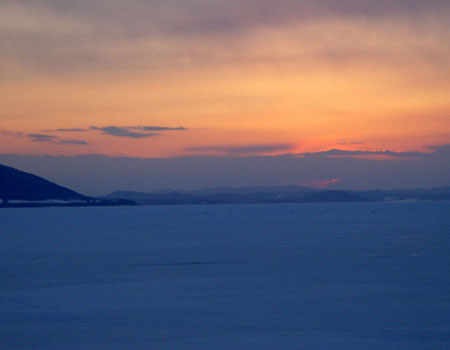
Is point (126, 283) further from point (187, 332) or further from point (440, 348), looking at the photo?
point (440, 348)

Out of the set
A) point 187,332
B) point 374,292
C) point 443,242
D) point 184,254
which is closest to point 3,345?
point 187,332

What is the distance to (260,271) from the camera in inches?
612

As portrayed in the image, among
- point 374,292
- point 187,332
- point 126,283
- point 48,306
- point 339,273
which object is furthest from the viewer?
point 339,273

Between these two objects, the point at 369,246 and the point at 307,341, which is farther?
the point at 369,246

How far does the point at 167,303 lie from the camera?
11234 mm

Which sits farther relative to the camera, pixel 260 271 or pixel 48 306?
pixel 260 271

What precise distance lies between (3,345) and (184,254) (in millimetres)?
12304

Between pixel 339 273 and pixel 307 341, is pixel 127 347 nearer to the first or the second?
pixel 307 341

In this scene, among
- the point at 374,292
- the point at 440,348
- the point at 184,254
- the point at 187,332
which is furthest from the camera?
the point at 184,254

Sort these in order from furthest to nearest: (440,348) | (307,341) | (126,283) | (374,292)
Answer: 1. (126,283)
2. (374,292)
3. (307,341)
4. (440,348)

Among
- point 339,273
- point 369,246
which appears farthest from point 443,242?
point 339,273

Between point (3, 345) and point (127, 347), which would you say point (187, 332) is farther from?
point (3, 345)

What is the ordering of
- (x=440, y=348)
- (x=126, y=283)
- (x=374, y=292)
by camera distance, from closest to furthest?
(x=440, y=348) → (x=374, y=292) → (x=126, y=283)

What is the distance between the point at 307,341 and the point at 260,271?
7.04 m
